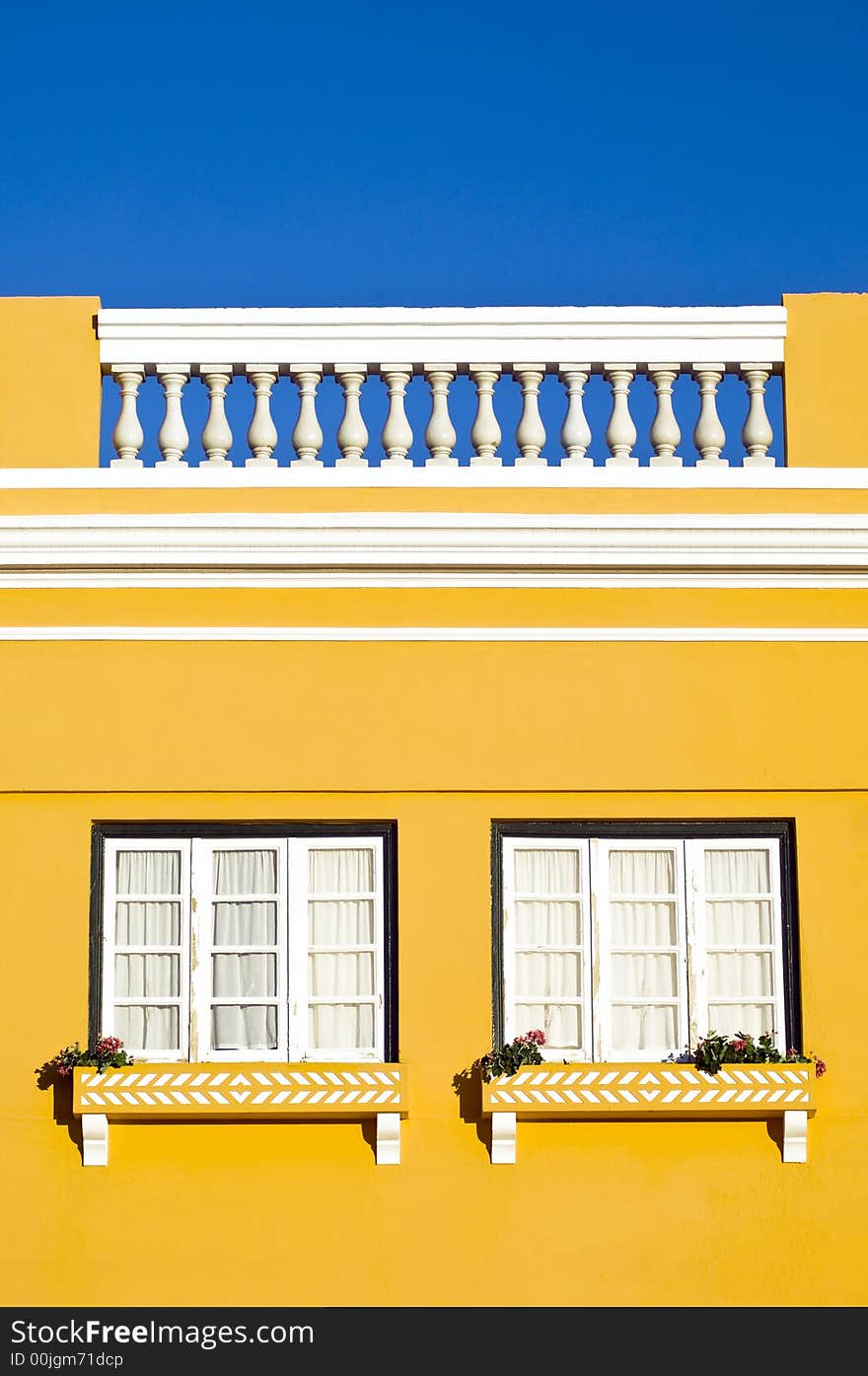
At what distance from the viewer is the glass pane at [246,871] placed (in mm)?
9266

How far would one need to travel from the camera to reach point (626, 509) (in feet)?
30.9

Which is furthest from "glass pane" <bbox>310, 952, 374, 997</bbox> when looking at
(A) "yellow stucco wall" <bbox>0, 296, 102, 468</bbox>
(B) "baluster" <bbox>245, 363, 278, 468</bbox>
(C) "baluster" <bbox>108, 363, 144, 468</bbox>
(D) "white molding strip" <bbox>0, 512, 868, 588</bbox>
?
(A) "yellow stucco wall" <bbox>0, 296, 102, 468</bbox>

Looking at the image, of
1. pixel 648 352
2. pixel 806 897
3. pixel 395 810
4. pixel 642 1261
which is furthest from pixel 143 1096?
pixel 648 352

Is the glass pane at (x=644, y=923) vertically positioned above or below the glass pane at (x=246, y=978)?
above

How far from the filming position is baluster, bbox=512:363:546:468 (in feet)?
31.4

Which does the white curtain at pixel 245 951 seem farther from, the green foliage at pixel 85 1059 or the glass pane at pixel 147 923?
the green foliage at pixel 85 1059

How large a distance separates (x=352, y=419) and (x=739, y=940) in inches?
131

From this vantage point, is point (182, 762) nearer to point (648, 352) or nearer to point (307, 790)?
point (307, 790)

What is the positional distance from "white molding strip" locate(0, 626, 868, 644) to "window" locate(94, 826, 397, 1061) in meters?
0.97

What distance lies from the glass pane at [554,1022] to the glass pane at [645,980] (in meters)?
0.25

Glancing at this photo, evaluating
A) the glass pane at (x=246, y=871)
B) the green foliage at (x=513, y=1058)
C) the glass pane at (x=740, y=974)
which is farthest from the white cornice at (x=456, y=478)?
the green foliage at (x=513, y=1058)

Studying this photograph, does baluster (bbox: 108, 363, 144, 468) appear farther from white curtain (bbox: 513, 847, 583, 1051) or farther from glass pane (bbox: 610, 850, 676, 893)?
glass pane (bbox: 610, 850, 676, 893)

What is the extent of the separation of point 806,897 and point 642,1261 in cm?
193

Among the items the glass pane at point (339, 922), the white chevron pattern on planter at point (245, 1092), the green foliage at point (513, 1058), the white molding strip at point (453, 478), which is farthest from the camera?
the white molding strip at point (453, 478)
